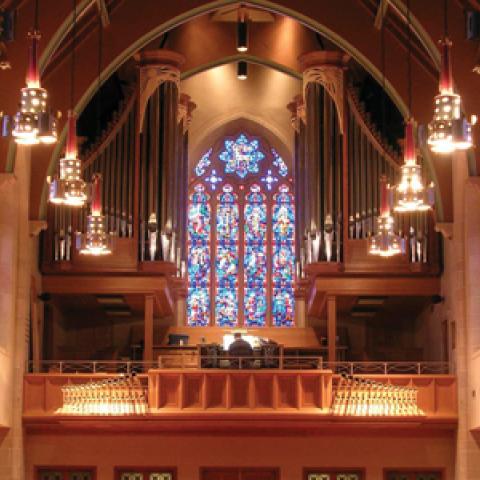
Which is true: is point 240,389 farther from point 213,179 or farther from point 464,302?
point 213,179

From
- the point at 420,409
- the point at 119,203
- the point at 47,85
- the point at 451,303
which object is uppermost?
the point at 47,85

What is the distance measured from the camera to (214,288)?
124 ft

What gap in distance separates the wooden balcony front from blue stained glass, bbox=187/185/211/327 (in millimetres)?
7476

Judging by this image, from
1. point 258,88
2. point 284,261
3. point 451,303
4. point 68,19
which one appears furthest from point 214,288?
point 68,19

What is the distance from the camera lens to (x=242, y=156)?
38.6m

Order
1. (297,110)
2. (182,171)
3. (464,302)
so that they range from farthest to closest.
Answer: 1. (297,110)
2. (182,171)
3. (464,302)

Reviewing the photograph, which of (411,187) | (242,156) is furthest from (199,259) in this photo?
(411,187)

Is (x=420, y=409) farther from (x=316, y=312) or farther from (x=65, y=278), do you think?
(x=65, y=278)

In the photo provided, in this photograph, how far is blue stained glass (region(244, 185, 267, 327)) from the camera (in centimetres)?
3759

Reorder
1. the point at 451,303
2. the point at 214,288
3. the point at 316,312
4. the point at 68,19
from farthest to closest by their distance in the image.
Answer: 1. the point at 214,288
2. the point at 316,312
3. the point at 451,303
4. the point at 68,19

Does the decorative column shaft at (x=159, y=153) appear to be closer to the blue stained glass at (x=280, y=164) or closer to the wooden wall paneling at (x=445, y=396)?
the blue stained glass at (x=280, y=164)

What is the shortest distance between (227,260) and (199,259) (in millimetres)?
720

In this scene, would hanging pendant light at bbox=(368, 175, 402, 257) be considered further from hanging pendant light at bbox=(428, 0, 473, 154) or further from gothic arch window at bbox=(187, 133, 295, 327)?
gothic arch window at bbox=(187, 133, 295, 327)

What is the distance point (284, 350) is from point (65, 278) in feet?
16.4
